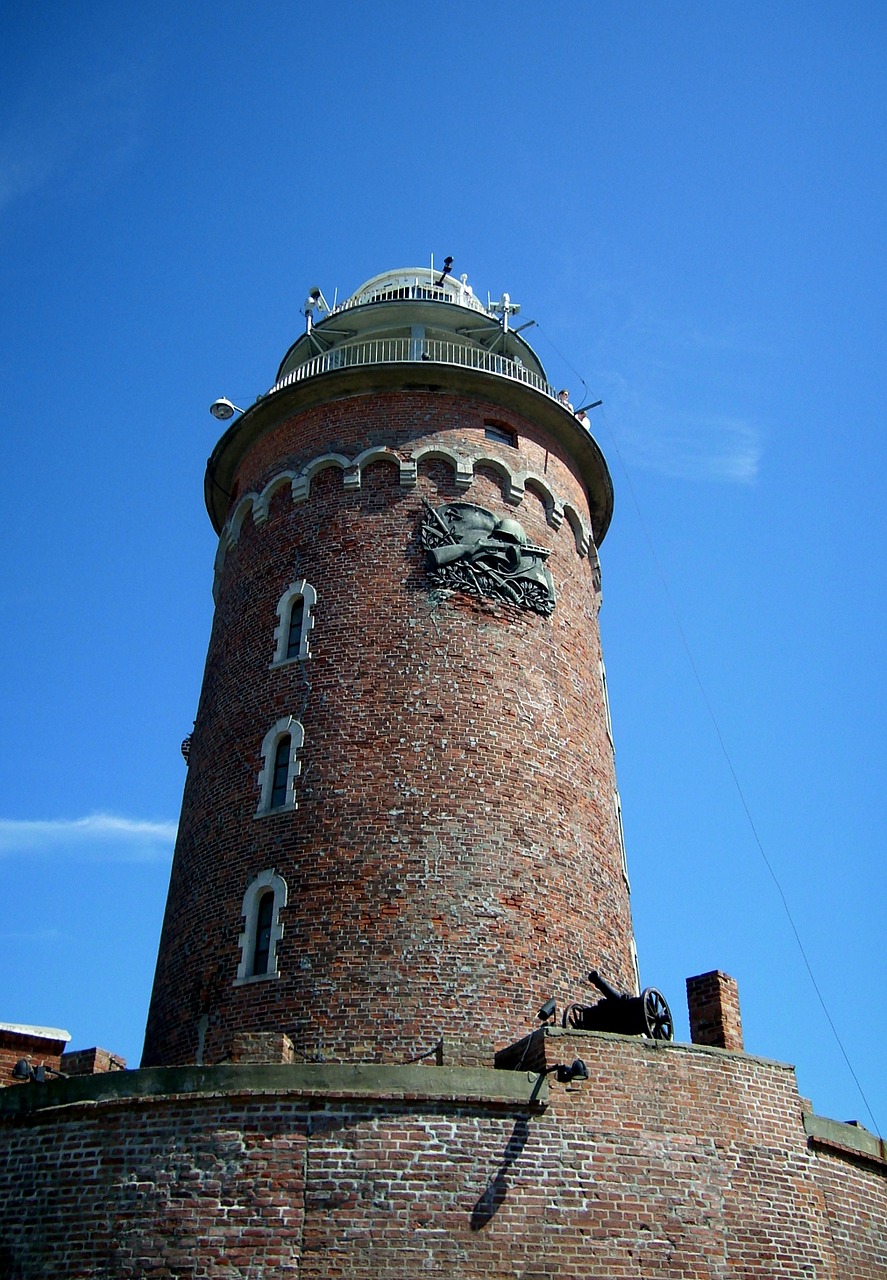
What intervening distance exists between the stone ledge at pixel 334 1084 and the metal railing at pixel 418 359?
13785 mm

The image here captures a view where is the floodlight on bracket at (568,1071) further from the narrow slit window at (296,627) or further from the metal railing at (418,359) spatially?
the metal railing at (418,359)

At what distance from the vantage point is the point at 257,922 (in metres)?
18.4

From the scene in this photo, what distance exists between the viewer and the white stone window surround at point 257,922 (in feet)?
58.6

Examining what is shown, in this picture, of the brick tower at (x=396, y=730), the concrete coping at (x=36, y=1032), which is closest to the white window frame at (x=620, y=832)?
the brick tower at (x=396, y=730)

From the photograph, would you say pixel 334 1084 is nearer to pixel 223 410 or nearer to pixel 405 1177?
pixel 405 1177

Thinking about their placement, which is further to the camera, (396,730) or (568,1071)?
(396,730)

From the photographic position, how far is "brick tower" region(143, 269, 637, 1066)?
17.6 m

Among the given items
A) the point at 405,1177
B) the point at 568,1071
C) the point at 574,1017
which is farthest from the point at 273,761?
the point at 405,1177

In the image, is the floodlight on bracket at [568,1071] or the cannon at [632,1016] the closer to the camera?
the floodlight on bracket at [568,1071]

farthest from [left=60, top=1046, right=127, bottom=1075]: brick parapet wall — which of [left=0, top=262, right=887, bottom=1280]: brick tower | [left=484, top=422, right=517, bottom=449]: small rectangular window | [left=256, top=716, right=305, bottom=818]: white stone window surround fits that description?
[left=484, top=422, right=517, bottom=449]: small rectangular window

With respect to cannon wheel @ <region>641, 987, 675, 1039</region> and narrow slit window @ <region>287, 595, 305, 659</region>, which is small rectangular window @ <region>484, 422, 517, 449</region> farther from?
cannon wheel @ <region>641, 987, 675, 1039</region>

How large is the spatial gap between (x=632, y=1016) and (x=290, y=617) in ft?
29.9

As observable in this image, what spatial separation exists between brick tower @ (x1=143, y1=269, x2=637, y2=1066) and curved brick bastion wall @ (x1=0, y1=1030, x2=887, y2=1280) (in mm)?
2521

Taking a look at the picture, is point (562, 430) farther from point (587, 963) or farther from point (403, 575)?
point (587, 963)
